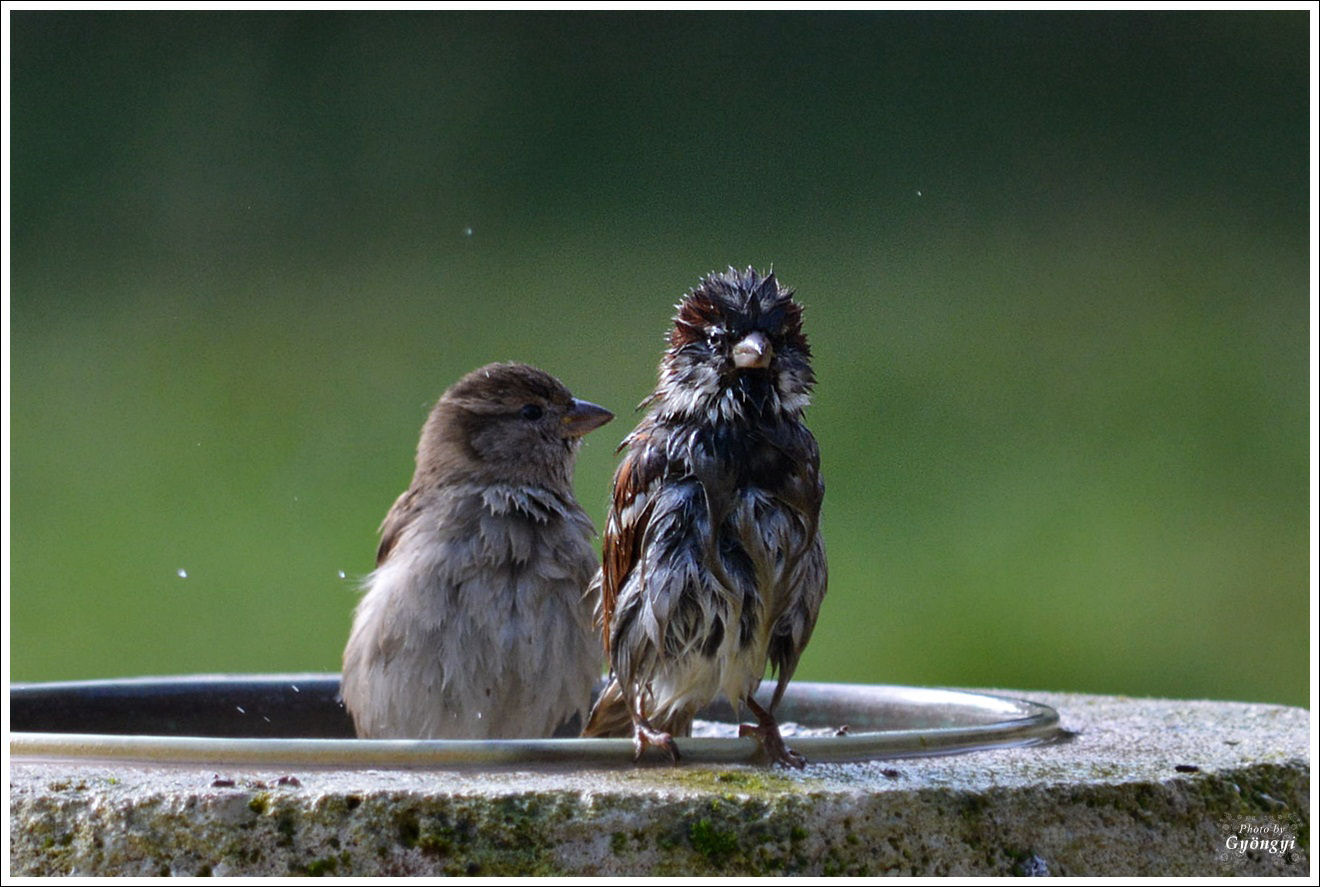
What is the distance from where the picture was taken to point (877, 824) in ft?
7.60

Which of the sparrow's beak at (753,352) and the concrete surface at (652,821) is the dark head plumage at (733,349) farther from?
the concrete surface at (652,821)

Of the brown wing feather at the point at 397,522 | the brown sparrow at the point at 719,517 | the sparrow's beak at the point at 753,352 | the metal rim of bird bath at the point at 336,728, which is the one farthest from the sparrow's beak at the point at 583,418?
the sparrow's beak at the point at 753,352

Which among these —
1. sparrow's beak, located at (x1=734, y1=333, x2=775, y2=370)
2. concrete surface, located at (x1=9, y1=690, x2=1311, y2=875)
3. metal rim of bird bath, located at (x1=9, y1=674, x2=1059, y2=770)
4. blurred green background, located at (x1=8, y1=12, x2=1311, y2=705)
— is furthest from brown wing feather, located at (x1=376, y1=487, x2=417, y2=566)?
blurred green background, located at (x1=8, y1=12, x2=1311, y2=705)

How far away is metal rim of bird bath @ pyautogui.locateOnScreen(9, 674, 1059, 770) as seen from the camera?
243 cm

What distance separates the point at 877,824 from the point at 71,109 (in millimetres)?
7467

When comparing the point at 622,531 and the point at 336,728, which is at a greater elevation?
the point at 622,531

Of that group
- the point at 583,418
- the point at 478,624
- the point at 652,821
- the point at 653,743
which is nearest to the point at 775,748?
the point at 653,743

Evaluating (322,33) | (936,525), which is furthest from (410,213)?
(936,525)

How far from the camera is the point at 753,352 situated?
267 centimetres

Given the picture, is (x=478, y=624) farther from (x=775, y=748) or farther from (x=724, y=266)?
(x=724, y=266)

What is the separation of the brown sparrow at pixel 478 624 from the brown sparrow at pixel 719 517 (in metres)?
0.81

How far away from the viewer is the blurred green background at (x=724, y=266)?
7480 mm

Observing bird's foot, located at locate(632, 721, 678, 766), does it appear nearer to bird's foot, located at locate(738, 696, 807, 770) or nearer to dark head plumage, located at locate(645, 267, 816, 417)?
bird's foot, located at locate(738, 696, 807, 770)

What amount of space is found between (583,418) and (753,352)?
139 cm
